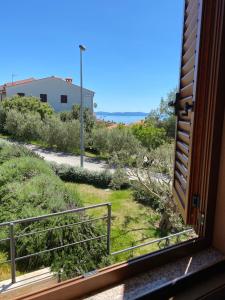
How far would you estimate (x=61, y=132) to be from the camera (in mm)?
11883

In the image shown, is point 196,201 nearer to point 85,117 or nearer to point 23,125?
point 85,117

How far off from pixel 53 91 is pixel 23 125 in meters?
6.01

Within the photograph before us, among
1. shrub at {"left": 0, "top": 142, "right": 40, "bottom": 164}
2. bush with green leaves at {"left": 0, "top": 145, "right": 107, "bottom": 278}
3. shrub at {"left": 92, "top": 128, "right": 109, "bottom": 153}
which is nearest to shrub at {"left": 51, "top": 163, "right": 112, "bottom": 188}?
shrub at {"left": 0, "top": 142, "right": 40, "bottom": 164}

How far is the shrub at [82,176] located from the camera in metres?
7.33

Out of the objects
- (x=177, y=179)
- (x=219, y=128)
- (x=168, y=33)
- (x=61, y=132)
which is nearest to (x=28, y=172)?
(x=168, y=33)

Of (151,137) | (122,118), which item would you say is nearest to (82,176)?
(151,137)

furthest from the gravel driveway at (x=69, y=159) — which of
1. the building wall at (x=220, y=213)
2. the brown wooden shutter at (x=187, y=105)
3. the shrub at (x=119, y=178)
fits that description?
the building wall at (x=220, y=213)

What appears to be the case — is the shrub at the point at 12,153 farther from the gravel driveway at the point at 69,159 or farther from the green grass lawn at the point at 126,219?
the gravel driveway at the point at 69,159

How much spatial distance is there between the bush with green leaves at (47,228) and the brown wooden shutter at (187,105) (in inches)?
49.1

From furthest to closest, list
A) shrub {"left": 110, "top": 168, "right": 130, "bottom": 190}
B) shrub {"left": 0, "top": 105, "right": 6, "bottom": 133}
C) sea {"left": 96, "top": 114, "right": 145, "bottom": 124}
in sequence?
shrub {"left": 0, "top": 105, "right": 6, "bottom": 133} < sea {"left": 96, "top": 114, "right": 145, "bottom": 124} < shrub {"left": 110, "top": 168, "right": 130, "bottom": 190}

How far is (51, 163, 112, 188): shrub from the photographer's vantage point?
7.33m

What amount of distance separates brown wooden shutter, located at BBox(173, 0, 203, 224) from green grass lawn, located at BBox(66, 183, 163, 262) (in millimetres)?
2170

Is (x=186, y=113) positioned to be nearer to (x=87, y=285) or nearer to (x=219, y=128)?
(x=219, y=128)

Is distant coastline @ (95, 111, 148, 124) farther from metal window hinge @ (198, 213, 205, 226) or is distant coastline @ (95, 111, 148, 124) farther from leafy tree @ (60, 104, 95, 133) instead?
metal window hinge @ (198, 213, 205, 226)
